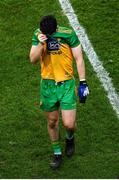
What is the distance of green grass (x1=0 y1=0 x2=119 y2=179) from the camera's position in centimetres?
1106

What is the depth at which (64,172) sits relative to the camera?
10.9 m

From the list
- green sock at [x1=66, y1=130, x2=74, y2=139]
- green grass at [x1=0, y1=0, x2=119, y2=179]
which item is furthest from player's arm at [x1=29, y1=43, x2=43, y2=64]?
green grass at [x1=0, y1=0, x2=119, y2=179]

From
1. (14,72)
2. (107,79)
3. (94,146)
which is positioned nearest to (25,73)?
(14,72)

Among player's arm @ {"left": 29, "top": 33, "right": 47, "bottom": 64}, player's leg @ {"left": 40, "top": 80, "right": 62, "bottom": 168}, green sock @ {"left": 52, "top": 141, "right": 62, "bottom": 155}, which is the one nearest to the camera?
player's arm @ {"left": 29, "top": 33, "right": 47, "bottom": 64}

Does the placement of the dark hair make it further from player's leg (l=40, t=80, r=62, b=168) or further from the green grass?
the green grass

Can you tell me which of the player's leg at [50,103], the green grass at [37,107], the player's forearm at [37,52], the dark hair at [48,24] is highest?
the dark hair at [48,24]

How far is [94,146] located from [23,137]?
1.29m

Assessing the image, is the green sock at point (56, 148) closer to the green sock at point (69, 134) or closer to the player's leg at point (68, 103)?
the green sock at point (69, 134)

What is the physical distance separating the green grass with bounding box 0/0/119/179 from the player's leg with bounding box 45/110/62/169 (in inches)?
5.6

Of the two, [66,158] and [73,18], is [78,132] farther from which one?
[73,18]

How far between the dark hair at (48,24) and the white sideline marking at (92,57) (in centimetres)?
297

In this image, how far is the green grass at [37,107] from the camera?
1106 centimetres

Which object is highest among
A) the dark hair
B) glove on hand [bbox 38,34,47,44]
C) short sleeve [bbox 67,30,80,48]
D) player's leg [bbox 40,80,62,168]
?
the dark hair

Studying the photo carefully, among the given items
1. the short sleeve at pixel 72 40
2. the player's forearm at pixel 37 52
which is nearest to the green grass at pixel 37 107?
the player's forearm at pixel 37 52
